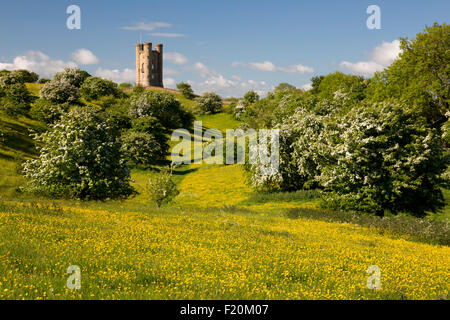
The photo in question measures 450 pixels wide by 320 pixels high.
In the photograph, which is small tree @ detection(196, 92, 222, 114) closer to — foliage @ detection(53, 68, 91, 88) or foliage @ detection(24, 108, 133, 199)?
foliage @ detection(53, 68, 91, 88)

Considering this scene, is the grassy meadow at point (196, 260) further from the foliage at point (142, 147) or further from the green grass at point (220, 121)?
the green grass at point (220, 121)

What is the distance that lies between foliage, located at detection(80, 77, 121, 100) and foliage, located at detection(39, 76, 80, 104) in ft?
28.4

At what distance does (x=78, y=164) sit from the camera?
29656 millimetres

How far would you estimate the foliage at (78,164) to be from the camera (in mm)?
29203

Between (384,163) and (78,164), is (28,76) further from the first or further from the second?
(384,163)

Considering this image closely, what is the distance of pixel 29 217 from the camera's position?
49.8 ft

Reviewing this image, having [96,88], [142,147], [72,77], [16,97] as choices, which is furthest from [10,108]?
[72,77]

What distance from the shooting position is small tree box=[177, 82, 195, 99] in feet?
540

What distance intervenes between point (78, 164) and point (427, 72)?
156ft

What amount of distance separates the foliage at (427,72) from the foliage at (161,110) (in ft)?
216
